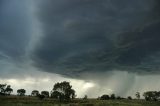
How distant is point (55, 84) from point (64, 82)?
7.19 meters

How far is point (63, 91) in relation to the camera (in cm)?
18250

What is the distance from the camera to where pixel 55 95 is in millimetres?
182125

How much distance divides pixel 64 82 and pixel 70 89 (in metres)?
7.57

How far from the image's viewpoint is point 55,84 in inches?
7362

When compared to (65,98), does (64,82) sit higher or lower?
higher

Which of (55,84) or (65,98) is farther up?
(55,84)

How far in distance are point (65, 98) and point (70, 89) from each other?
891 cm

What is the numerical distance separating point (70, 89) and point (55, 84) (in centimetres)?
1281

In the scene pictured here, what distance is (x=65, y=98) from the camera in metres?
177

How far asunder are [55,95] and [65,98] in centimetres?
948

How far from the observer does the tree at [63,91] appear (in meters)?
180

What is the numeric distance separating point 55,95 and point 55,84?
9.04 meters

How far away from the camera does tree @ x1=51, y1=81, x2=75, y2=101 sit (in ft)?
589
